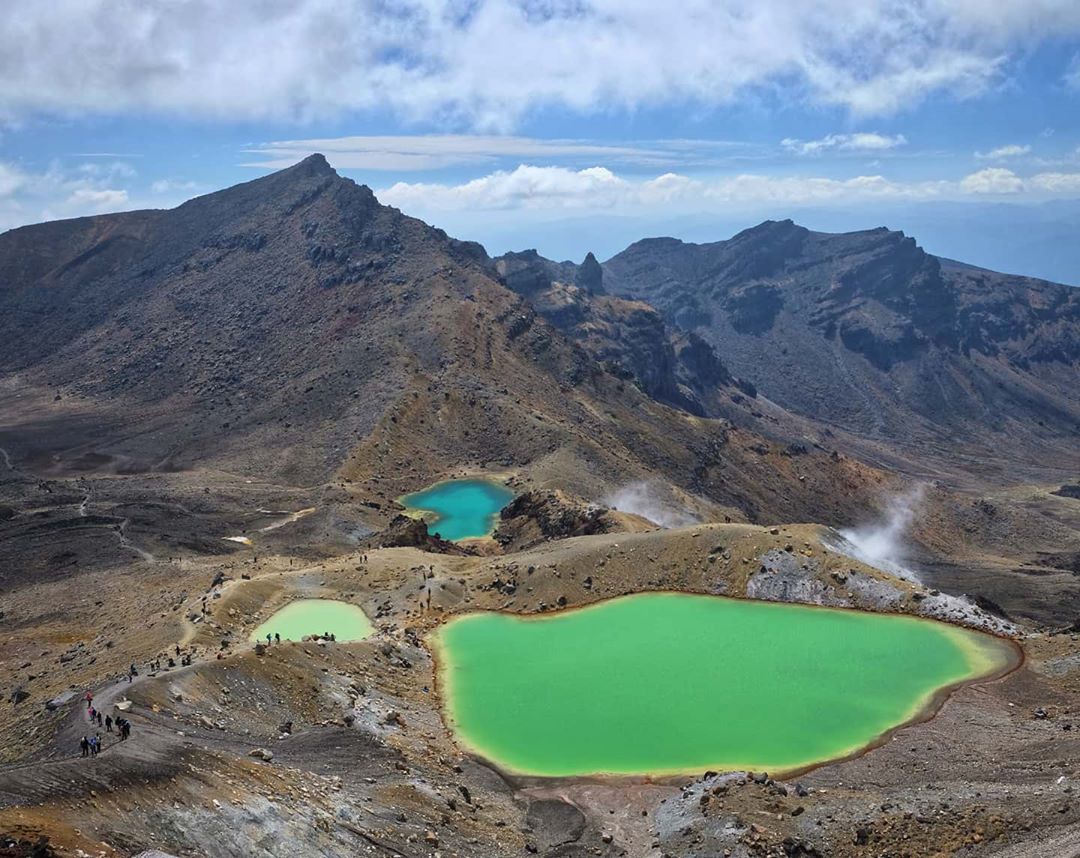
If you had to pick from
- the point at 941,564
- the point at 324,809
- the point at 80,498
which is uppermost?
the point at 324,809

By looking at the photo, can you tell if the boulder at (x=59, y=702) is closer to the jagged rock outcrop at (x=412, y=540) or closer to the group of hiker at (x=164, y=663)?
the group of hiker at (x=164, y=663)

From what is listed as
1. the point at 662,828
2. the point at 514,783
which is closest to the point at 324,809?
the point at 514,783

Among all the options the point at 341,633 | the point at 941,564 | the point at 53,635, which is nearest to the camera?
the point at 341,633

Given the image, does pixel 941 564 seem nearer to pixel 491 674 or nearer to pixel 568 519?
pixel 568 519

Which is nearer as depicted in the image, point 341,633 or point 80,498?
point 341,633

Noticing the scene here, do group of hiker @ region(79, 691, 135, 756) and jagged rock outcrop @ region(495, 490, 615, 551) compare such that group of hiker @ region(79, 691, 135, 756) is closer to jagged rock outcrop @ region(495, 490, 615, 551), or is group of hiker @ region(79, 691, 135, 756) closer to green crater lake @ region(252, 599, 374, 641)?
green crater lake @ region(252, 599, 374, 641)

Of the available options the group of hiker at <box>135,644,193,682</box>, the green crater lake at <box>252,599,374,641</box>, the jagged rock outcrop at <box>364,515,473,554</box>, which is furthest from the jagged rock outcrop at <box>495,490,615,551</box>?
the group of hiker at <box>135,644,193,682</box>

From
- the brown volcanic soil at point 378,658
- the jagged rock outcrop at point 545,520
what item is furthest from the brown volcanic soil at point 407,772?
the jagged rock outcrop at point 545,520
